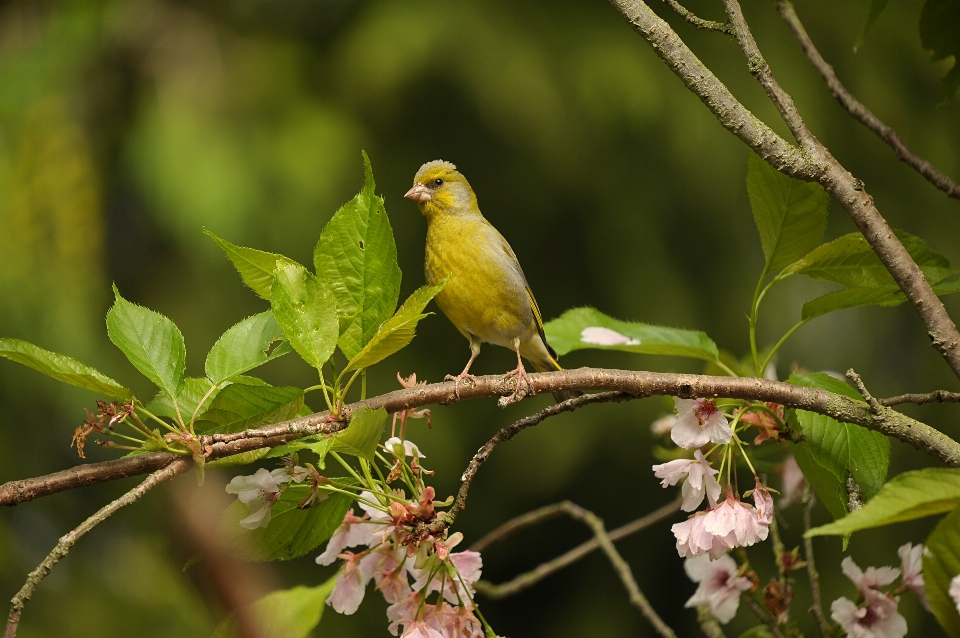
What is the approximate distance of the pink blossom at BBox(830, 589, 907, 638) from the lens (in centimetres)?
116

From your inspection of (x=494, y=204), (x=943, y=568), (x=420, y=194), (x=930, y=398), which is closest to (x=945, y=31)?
(x=930, y=398)

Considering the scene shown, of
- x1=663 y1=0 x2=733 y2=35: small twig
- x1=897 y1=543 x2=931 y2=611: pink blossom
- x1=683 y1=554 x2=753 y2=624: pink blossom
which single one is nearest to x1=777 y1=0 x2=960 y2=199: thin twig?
x1=663 y1=0 x2=733 y2=35: small twig

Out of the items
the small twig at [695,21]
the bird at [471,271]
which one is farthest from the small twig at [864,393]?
the bird at [471,271]

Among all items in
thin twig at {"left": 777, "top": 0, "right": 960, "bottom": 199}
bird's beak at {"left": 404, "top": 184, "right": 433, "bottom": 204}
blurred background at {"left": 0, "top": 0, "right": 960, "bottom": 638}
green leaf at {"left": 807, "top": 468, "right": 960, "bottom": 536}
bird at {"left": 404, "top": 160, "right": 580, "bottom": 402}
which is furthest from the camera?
blurred background at {"left": 0, "top": 0, "right": 960, "bottom": 638}

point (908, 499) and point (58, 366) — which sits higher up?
point (58, 366)

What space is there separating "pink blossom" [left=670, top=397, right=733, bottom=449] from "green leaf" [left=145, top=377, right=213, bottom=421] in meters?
0.56

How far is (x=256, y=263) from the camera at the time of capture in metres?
1.08

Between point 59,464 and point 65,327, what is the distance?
49.2 inches

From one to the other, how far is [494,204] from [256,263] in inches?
159

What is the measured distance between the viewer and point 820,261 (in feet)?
4.01

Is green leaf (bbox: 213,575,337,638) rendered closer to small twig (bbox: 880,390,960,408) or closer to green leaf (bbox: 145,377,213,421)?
green leaf (bbox: 145,377,213,421)

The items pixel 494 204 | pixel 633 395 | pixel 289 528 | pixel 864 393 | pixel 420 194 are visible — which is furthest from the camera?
pixel 494 204

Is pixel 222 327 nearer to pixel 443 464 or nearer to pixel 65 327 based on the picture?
pixel 65 327

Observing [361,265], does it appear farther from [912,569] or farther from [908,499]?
[912,569]
